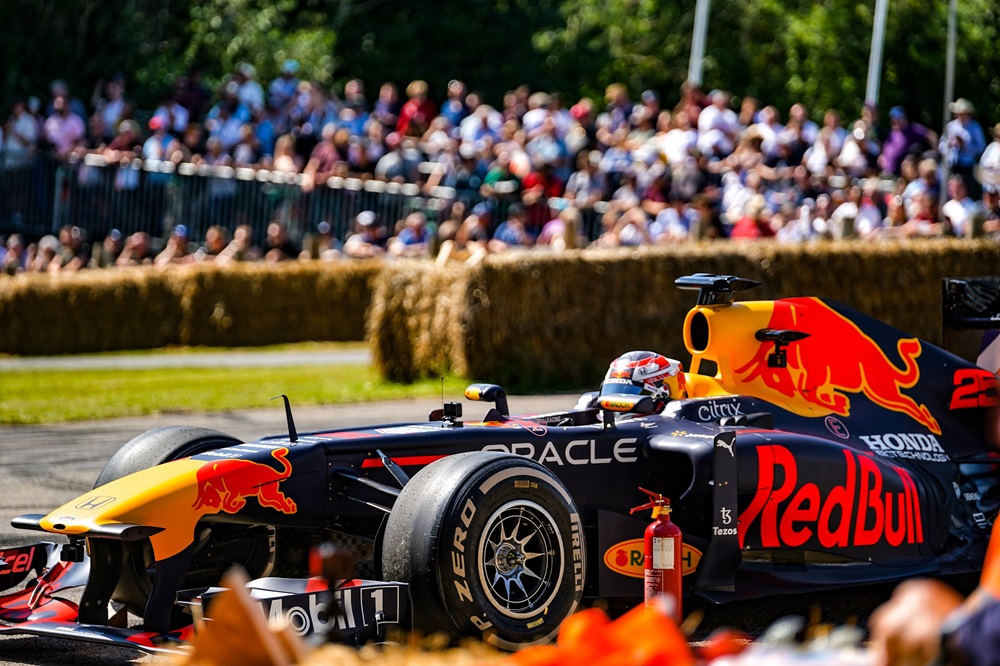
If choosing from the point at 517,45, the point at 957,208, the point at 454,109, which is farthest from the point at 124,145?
the point at 517,45

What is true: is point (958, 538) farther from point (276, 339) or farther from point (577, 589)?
point (276, 339)

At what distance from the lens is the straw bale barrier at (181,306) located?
2017 cm

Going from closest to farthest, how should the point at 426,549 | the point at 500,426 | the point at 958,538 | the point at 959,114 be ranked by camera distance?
the point at 426,549
the point at 500,426
the point at 958,538
the point at 959,114

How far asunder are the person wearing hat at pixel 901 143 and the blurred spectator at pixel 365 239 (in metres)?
7.30

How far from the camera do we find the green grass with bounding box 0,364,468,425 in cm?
1494

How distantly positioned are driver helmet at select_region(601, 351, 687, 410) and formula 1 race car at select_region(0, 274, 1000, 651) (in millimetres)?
26

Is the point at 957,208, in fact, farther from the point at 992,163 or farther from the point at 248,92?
the point at 248,92

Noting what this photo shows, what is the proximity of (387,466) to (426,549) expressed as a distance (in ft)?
2.38

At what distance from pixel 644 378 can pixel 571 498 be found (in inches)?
50.7

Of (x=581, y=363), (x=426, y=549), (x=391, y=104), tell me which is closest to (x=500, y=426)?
(x=426, y=549)

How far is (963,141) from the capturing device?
714 inches

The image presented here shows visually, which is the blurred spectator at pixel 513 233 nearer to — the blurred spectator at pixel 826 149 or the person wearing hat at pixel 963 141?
the blurred spectator at pixel 826 149

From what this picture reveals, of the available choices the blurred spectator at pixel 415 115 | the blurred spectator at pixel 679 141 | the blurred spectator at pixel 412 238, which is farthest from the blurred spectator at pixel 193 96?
the blurred spectator at pixel 679 141

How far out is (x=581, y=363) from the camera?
1658 cm
